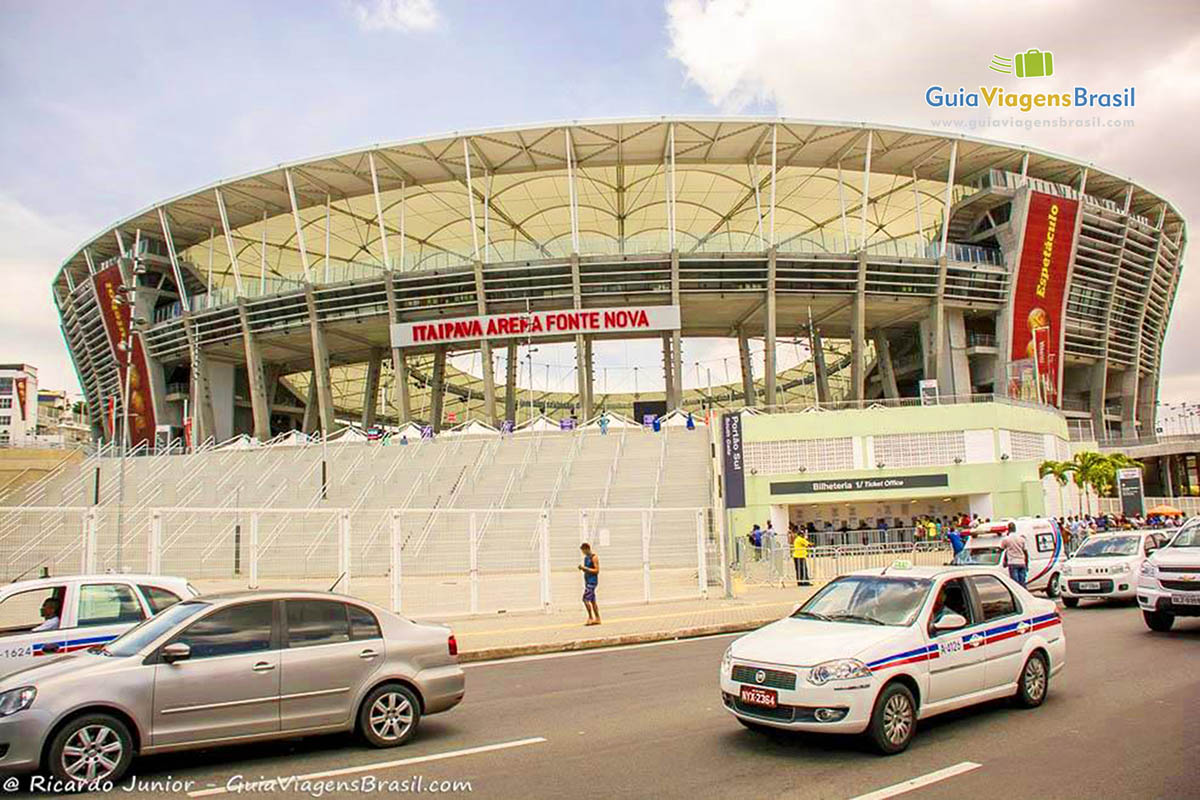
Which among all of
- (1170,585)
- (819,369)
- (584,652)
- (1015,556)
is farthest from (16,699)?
(819,369)

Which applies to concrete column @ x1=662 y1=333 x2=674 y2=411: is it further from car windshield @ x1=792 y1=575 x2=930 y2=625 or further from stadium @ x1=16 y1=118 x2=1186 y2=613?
car windshield @ x1=792 y1=575 x2=930 y2=625

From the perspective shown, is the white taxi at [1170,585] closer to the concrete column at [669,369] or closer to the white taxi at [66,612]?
the white taxi at [66,612]

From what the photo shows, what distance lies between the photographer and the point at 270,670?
23.6 feet

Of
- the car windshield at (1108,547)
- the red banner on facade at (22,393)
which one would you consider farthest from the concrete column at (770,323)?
the red banner on facade at (22,393)

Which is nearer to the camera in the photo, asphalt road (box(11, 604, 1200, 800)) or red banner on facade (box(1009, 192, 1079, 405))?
asphalt road (box(11, 604, 1200, 800))

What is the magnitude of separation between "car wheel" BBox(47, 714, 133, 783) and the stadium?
36.5 ft

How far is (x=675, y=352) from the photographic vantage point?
176ft

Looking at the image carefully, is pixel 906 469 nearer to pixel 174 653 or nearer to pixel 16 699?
pixel 174 653

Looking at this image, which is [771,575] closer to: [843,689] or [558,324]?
[843,689]

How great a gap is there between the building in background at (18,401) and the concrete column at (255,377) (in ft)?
83.8

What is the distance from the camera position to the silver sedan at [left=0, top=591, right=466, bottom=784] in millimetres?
6352

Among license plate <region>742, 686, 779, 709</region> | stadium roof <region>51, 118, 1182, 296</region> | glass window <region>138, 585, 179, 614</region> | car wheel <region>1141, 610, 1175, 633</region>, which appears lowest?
car wheel <region>1141, 610, 1175, 633</region>

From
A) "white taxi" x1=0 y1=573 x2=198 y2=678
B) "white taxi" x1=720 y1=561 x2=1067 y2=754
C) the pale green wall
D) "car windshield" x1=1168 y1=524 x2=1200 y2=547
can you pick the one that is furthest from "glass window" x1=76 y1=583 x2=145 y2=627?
the pale green wall

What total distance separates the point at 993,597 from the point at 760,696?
112 inches
